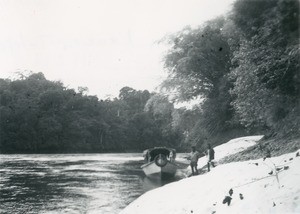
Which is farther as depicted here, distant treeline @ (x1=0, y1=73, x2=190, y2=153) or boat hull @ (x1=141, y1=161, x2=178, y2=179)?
distant treeline @ (x1=0, y1=73, x2=190, y2=153)

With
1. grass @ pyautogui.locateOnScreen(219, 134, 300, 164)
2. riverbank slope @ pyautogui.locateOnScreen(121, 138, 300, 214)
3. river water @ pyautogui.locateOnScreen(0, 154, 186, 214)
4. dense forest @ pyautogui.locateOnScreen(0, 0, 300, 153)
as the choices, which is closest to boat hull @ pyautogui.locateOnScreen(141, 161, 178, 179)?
river water @ pyautogui.locateOnScreen(0, 154, 186, 214)

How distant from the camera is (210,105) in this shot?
121ft

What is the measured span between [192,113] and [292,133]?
24.9 meters

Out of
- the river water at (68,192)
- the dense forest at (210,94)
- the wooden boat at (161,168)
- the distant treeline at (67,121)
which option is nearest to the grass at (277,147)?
the dense forest at (210,94)

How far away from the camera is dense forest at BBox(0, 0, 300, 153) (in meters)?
15.5

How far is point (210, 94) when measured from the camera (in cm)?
3800

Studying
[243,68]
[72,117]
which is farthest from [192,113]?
[72,117]

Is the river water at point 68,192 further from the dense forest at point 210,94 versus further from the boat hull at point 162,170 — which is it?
the dense forest at point 210,94

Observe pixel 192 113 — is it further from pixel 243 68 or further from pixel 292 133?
pixel 292 133

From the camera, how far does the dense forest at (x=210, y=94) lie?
15.5m

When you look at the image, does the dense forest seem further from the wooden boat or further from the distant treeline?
the wooden boat

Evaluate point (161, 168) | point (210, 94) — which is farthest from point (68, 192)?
point (210, 94)

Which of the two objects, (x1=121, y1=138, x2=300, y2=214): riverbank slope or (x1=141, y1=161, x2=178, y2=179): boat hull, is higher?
(x1=121, y1=138, x2=300, y2=214): riverbank slope

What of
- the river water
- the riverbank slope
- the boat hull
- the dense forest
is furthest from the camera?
the boat hull
